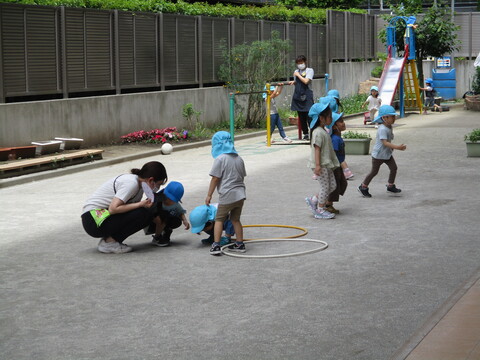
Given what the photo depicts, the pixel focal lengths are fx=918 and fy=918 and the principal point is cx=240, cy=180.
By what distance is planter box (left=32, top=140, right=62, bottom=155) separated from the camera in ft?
59.0

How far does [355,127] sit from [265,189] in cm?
1284

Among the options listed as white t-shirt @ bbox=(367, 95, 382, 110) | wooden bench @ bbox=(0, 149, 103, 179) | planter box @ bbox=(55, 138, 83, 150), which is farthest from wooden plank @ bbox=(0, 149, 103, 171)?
white t-shirt @ bbox=(367, 95, 382, 110)

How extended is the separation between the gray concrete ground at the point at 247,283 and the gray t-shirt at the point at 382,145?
58 cm

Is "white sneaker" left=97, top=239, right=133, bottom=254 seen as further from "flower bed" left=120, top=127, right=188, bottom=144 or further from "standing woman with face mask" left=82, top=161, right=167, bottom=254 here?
"flower bed" left=120, top=127, right=188, bottom=144

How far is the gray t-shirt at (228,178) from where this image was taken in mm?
9391

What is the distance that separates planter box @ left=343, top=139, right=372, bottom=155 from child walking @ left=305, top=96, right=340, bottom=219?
6.93 metres

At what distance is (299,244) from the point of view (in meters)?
9.94

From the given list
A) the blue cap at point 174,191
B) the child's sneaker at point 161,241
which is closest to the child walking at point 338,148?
the child's sneaker at point 161,241

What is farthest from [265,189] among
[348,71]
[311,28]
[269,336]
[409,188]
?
[348,71]

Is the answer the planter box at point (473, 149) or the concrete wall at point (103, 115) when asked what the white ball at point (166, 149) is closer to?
the concrete wall at point (103, 115)

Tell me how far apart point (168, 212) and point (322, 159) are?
8.59 ft

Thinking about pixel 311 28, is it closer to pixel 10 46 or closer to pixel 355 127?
pixel 355 127

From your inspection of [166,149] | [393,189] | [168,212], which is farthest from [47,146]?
[168,212]

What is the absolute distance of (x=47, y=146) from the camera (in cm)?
1819
